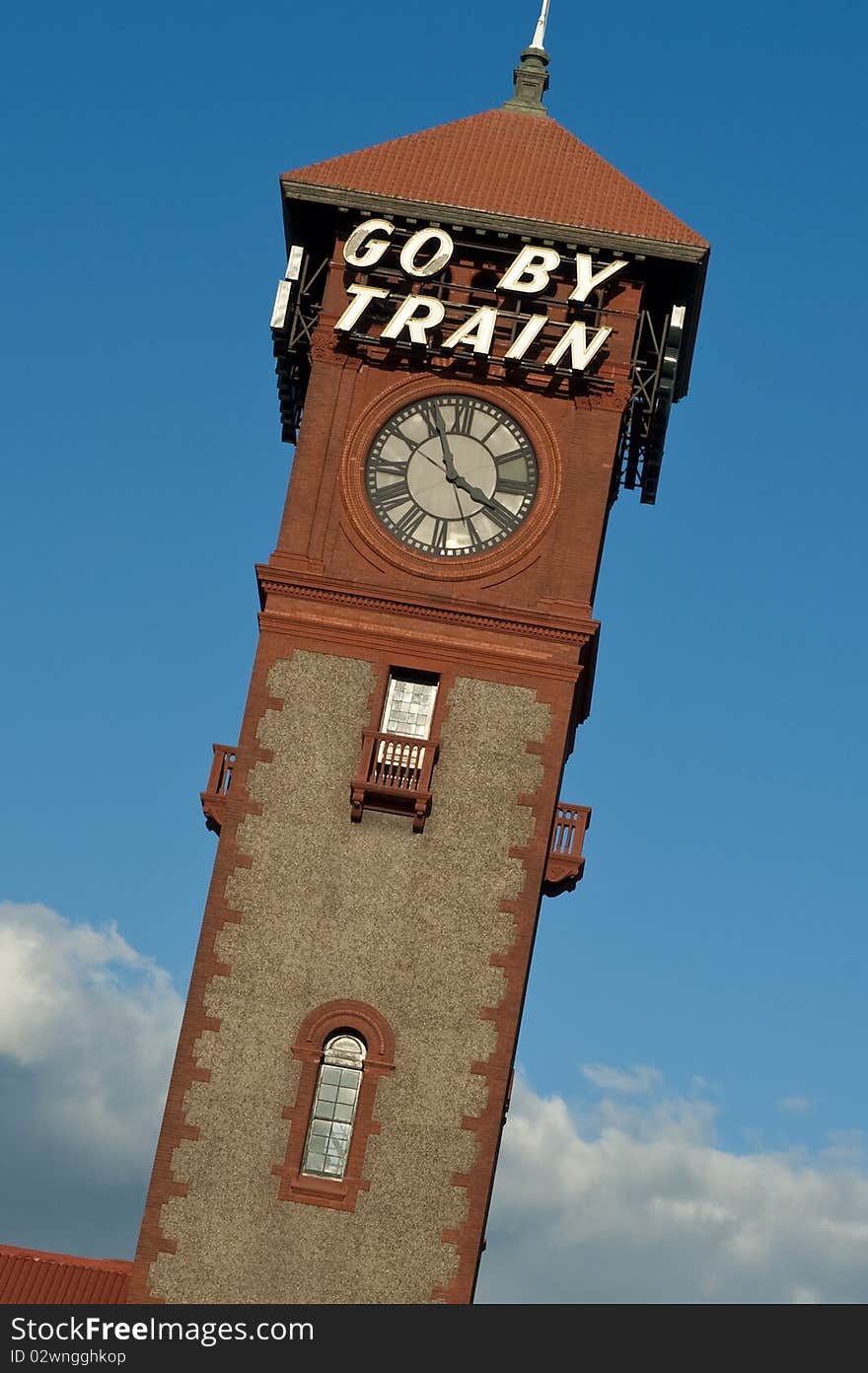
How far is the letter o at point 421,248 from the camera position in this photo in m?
53.7

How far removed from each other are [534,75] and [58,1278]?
84.9 feet

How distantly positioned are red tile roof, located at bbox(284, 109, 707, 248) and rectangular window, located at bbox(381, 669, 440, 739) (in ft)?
29.6

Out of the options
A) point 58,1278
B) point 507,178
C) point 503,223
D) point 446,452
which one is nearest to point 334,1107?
point 58,1278

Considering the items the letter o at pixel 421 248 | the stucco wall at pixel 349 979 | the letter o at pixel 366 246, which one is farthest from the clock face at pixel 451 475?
the stucco wall at pixel 349 979

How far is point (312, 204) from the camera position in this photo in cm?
5447

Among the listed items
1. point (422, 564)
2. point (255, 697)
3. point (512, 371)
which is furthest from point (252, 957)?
point (512, 371)

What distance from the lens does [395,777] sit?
5028 cm

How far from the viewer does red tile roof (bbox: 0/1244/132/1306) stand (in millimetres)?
48562

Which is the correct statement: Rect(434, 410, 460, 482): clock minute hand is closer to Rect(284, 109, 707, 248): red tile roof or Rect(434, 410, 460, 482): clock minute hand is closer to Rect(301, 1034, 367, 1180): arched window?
Rect(284, 109, 707, 248): red tile roof

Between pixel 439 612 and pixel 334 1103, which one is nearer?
pixel 334 1103

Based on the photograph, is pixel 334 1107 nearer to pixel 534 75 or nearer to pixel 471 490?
pixel 471 490

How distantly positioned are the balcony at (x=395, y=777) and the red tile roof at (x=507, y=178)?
10472mm

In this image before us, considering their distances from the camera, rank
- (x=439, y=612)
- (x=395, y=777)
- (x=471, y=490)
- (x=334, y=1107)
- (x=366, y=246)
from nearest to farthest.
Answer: (x=334, y=1107)
(x=395, y=777)
(x=439, y=612)
(x=471, y=490)
(x=366, y=246)

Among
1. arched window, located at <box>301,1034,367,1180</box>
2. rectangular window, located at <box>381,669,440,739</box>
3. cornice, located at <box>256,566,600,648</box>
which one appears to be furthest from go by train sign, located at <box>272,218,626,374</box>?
arched window, located at <box>301,1034,367,1180</box>
